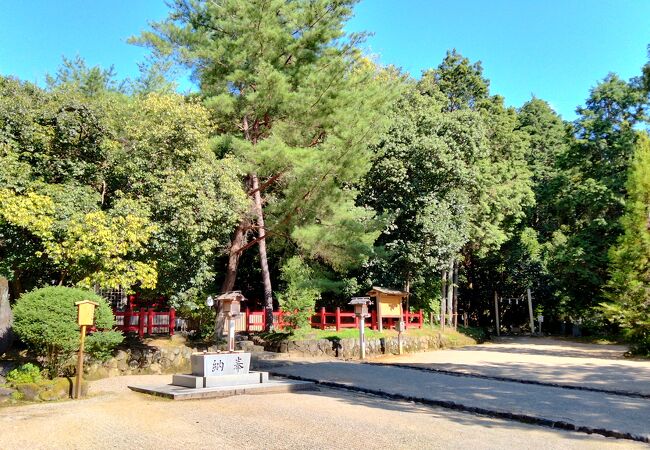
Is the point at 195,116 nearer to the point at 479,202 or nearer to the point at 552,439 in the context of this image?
the point at 552,439

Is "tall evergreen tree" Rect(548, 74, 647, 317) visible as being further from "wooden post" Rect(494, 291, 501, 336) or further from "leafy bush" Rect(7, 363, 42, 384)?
"leafy bush" Rect(7, 363, 42, 384)

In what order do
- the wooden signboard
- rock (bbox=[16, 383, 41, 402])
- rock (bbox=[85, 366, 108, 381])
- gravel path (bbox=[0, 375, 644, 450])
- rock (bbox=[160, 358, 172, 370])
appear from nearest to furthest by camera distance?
gravel path (bbox=[0, 375, 644, 450]), rock (bbox=[16, 383, 41, 402]), rock (bbox=[85, 366, 108, 381]), rock (bbox=[160, 358, 172, 370]), the wooden signboard

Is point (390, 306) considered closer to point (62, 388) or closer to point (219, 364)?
point (219, 364)

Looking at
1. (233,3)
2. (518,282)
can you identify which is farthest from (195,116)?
(518,282)

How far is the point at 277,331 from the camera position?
53.2 ft

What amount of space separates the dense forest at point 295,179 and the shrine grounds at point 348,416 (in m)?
3.71

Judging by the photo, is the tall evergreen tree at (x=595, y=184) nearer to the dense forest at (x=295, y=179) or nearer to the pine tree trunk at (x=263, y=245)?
the dense forest at (x=295, y=179)

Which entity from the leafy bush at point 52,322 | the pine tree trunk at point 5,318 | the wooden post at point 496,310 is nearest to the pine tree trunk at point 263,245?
the leafy bush at point 52,322

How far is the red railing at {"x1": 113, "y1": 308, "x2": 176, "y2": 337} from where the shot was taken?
14508 millimetres

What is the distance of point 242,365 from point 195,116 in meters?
6.85

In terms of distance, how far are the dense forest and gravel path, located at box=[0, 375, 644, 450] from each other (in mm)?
3897

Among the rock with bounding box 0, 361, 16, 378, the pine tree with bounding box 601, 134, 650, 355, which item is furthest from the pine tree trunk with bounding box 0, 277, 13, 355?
the pine tree with bounding box 601, 134, 650, 355

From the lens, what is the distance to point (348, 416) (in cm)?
670

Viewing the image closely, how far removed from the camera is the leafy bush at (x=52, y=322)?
8867mm
